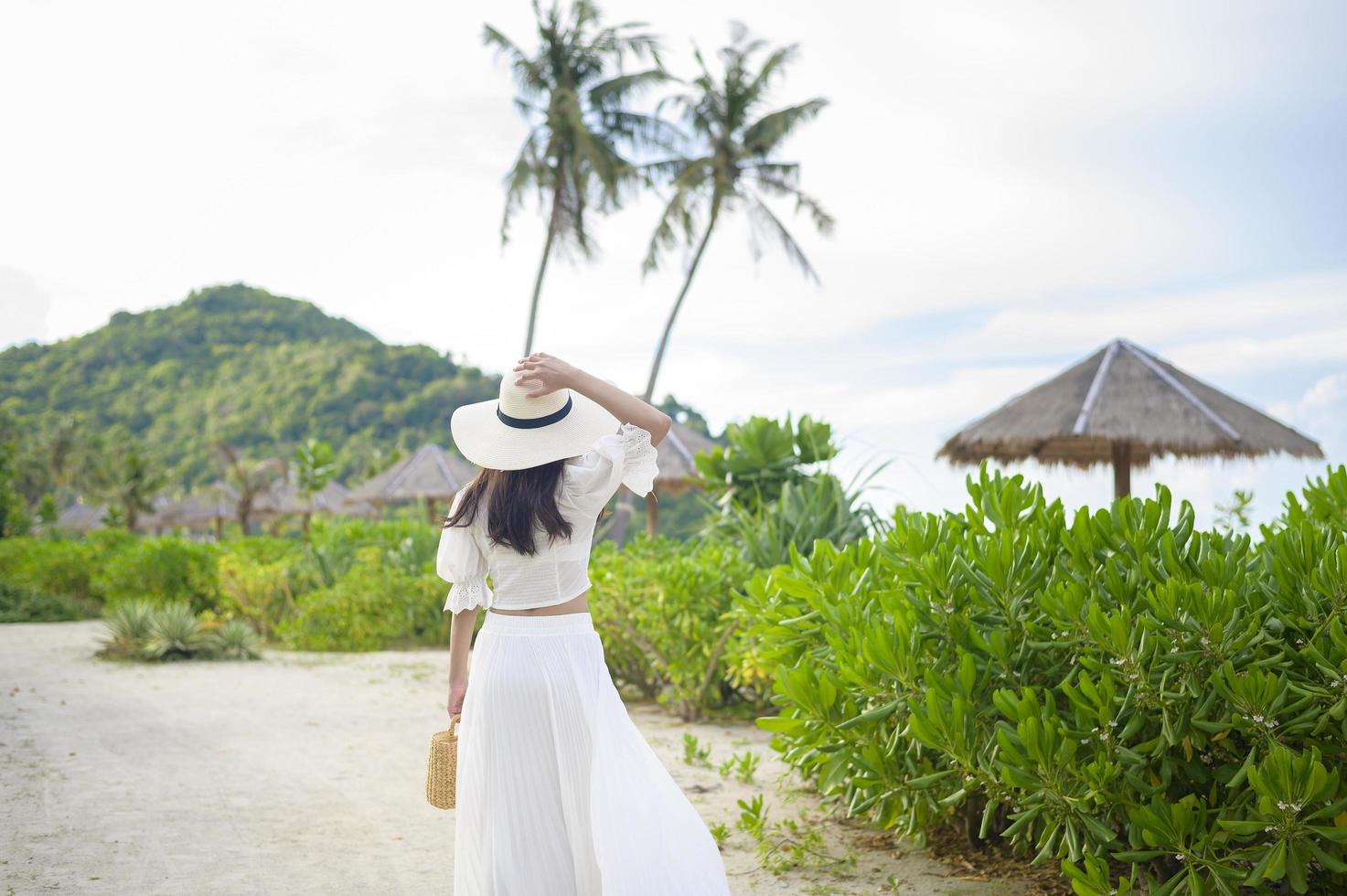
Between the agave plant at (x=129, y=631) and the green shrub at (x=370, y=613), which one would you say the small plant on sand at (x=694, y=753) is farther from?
the agave plant at (x=129, y=631)

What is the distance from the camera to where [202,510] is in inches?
1540

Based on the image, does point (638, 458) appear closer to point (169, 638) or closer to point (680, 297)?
point (169, 638)

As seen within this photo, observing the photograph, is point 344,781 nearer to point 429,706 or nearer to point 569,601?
point 429,706

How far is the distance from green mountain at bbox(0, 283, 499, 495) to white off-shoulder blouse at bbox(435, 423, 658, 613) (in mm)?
40309

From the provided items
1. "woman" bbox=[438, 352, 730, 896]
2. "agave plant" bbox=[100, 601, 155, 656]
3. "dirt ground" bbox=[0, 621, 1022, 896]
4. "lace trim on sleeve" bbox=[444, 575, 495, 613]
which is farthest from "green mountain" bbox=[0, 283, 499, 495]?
"woman" bbox=[438, 352, 730, 896]

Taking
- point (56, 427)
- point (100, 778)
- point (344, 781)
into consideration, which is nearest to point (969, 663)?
point (344, 781)

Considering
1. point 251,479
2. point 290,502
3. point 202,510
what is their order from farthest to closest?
point 202,510 → point 290,502 → point 251,479

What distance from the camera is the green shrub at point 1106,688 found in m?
2.92

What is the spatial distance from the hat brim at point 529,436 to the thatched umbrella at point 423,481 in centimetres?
1898

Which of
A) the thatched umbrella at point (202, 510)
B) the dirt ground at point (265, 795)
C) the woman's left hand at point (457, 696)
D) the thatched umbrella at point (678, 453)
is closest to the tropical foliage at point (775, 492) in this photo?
the dirt ground at point (265, 795)

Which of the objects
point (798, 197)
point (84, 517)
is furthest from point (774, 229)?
point (84, 517)

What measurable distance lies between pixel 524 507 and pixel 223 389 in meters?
56.5

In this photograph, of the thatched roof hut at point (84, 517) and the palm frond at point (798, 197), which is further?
the thatched roof hut at point (84, 517)

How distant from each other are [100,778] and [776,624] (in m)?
3.97
